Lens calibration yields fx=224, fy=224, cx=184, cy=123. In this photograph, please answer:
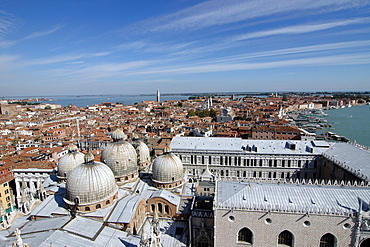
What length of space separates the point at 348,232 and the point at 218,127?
5280 centimetres

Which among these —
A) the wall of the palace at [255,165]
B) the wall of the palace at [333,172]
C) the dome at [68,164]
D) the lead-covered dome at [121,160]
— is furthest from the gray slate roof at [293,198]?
the dome at [68,164]

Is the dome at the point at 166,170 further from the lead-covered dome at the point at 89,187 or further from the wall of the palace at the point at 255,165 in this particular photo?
the wall of the palace at the point at 255,165

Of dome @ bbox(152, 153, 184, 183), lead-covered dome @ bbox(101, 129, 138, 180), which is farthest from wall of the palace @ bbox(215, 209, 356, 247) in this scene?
lead-covered dome @ bbox(101, 129, 138, 180)

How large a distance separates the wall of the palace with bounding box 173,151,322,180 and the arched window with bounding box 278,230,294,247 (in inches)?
541

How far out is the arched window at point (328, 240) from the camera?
14.8 meters

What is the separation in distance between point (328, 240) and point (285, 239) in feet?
8.86

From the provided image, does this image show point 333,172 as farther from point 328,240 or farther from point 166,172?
point 166,172

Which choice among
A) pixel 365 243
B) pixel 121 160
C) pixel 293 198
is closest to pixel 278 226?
pixel 293 198

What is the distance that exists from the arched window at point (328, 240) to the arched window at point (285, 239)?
193cm

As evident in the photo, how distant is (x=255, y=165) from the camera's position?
101ft

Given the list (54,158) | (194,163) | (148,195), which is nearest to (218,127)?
(194,163)

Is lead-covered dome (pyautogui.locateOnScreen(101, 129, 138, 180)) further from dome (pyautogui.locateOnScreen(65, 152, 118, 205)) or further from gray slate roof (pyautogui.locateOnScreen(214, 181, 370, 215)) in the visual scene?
gray slate roof (pyautogui.locateOnScreen(214, 181, 370, 215))

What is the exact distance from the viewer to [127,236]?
53.2 feet

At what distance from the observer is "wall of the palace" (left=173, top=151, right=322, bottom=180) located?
2975 centimetres
